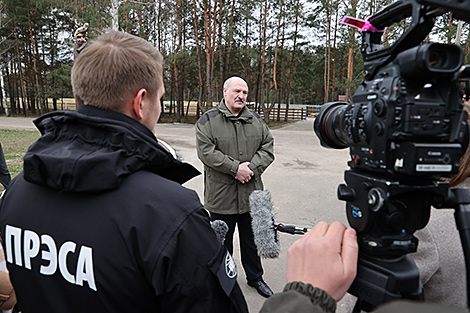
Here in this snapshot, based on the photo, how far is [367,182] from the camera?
998mm

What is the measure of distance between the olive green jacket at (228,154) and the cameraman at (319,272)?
7.88 feet

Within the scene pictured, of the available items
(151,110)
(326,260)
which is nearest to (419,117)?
(326,260)

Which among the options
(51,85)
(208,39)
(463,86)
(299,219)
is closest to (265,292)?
(299,219)

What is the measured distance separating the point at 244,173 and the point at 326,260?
8.06 ft

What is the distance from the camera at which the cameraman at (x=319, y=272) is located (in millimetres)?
750

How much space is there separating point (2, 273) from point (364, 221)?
2.02 meters

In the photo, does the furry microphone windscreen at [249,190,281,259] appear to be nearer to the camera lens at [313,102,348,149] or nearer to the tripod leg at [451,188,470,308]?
the camera lens at [313,102,348,149]

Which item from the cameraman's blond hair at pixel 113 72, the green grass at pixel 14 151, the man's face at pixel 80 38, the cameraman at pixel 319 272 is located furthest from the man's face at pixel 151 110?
the green grass at pixel 14 151

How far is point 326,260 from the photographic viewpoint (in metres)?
0.84

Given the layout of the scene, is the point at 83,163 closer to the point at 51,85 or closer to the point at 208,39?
the point at 208,39

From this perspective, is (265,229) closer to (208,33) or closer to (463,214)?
(463,214)

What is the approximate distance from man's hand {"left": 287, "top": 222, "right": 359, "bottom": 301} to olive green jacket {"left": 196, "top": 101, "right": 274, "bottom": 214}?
240 centimetres

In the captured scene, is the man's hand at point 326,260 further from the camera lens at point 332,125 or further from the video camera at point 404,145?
the camera lens at point 332,125

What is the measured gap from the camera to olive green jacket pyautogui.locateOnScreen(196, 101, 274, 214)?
3.34 m
